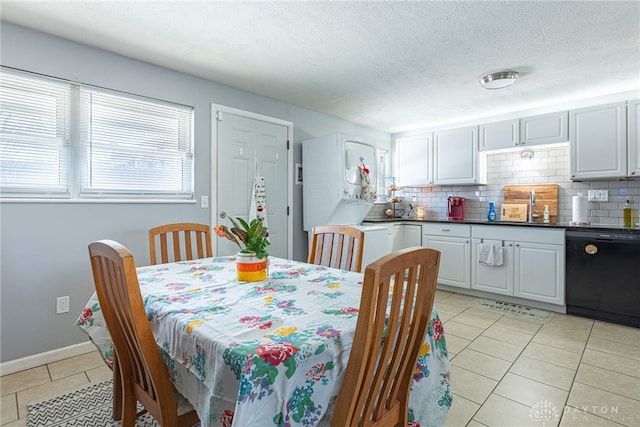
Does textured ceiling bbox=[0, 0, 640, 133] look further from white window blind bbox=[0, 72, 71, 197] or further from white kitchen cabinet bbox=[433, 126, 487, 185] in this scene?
white kitchen cabinet bbox=[433, 126, 487, 185]

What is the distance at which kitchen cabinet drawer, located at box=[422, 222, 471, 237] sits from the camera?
13.2 ft

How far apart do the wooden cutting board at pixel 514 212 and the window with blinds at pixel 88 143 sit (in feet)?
12.3

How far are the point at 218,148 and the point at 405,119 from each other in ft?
8.67

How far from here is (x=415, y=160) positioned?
4.85m

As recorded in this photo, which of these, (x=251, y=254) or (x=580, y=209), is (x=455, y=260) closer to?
(x=580, y=209)

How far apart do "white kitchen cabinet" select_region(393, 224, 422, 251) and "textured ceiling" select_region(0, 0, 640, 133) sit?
5.85ft

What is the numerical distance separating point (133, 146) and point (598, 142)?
14.5 feet

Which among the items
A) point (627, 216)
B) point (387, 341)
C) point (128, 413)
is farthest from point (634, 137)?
point (128, 413)

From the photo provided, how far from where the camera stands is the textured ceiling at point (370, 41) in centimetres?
201

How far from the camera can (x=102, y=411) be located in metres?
1.78

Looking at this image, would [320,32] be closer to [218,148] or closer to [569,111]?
[218,148]

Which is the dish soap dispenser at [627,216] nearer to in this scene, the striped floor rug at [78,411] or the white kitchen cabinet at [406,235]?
the white kitchen cabinet at [406,235]

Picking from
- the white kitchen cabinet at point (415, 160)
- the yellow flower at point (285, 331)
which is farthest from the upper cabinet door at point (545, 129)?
the yellow flower at point (285, 331)

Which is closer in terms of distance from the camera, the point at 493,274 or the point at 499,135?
the point at 493,274
